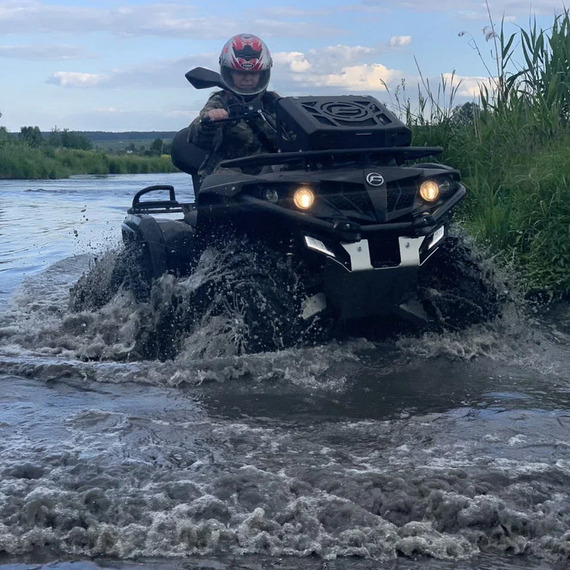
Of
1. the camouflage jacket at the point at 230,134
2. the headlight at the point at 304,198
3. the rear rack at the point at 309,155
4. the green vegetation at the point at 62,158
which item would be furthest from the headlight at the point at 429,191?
the green vegetation at the point at 62,158

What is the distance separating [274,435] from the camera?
14.4 ft

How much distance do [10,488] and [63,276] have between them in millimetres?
6888

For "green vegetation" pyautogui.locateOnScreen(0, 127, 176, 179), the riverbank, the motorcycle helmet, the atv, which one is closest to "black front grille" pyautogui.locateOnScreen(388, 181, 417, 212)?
the atv

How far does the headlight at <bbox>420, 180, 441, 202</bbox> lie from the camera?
5.46 meters

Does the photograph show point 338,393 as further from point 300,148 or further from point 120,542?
point 120,542

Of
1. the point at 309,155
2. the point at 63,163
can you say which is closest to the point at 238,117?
the point at 309,155

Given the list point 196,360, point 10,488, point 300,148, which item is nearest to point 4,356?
point 196,360

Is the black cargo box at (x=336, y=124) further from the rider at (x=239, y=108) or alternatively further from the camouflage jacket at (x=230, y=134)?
the camouflage jacket at (x=230, y=134)

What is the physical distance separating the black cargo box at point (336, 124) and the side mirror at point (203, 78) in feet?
2.30

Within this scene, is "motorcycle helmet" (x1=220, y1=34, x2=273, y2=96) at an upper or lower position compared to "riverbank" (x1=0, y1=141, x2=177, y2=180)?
upper

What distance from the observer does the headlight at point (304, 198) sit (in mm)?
5258

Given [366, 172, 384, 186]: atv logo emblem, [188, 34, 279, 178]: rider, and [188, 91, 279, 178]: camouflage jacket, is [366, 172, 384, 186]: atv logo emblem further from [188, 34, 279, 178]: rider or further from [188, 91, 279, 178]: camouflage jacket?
[188, 91, 279, 178]: camouflage jacket

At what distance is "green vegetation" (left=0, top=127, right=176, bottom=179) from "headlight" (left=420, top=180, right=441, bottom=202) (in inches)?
1264

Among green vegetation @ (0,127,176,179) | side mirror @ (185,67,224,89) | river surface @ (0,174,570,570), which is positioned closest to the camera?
river surface @ (0,174,570,570)
